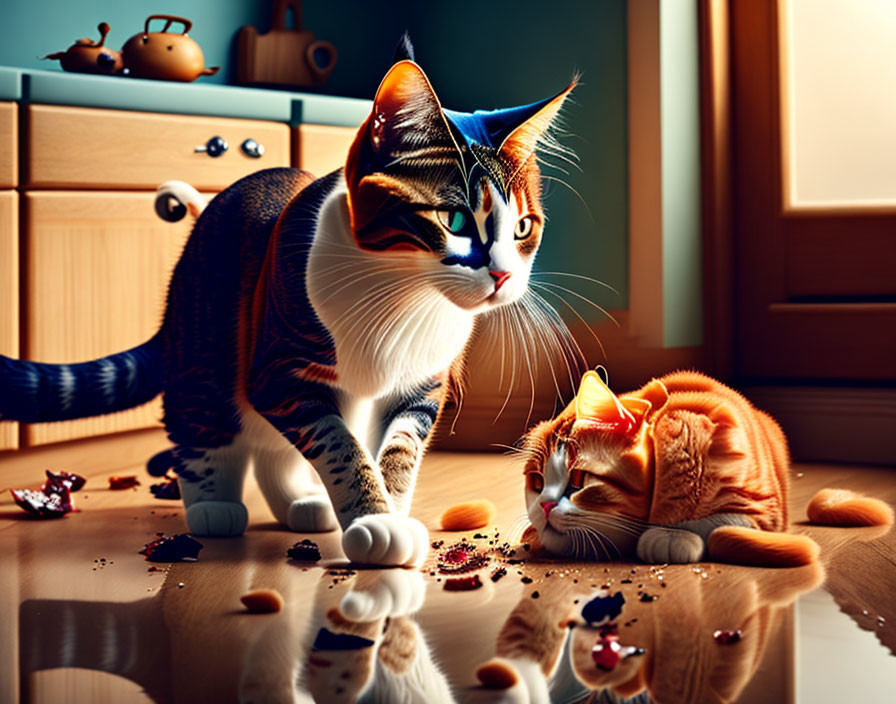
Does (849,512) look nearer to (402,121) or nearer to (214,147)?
(402,121)

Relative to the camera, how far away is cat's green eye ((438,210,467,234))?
4.56ft

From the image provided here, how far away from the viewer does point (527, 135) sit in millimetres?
1482

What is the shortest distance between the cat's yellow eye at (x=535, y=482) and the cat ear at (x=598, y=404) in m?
0.10

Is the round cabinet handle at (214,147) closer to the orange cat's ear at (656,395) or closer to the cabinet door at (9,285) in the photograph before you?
the cabinet door at (9,285)

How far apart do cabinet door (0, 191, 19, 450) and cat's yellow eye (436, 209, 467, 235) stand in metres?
0.96

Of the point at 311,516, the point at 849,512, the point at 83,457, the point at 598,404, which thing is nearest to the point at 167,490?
the point at 83,457

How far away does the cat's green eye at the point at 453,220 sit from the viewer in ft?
4.56

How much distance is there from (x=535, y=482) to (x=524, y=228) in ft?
1.16

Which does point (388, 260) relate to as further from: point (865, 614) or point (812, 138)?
point (812, 138)

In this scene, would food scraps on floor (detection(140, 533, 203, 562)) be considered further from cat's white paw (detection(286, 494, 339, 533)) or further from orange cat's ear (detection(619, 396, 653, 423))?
orange cat's ear (detection(619, 396, 653, 423))

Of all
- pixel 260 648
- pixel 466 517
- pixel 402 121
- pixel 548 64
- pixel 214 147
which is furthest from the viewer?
pixel 548 64

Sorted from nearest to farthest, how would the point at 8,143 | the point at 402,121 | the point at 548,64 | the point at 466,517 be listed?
the point at 402,121 → the point at 466,517 → the point at 8,143 → the point at 548,64

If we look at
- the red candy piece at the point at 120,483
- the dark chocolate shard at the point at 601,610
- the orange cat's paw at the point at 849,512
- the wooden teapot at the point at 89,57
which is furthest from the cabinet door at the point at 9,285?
the orange cat's paw at the point at 849,512

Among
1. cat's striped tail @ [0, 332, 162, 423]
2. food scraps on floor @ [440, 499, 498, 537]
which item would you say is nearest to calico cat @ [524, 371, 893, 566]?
food scraps on floor @ [440, 499, 498, 537]
